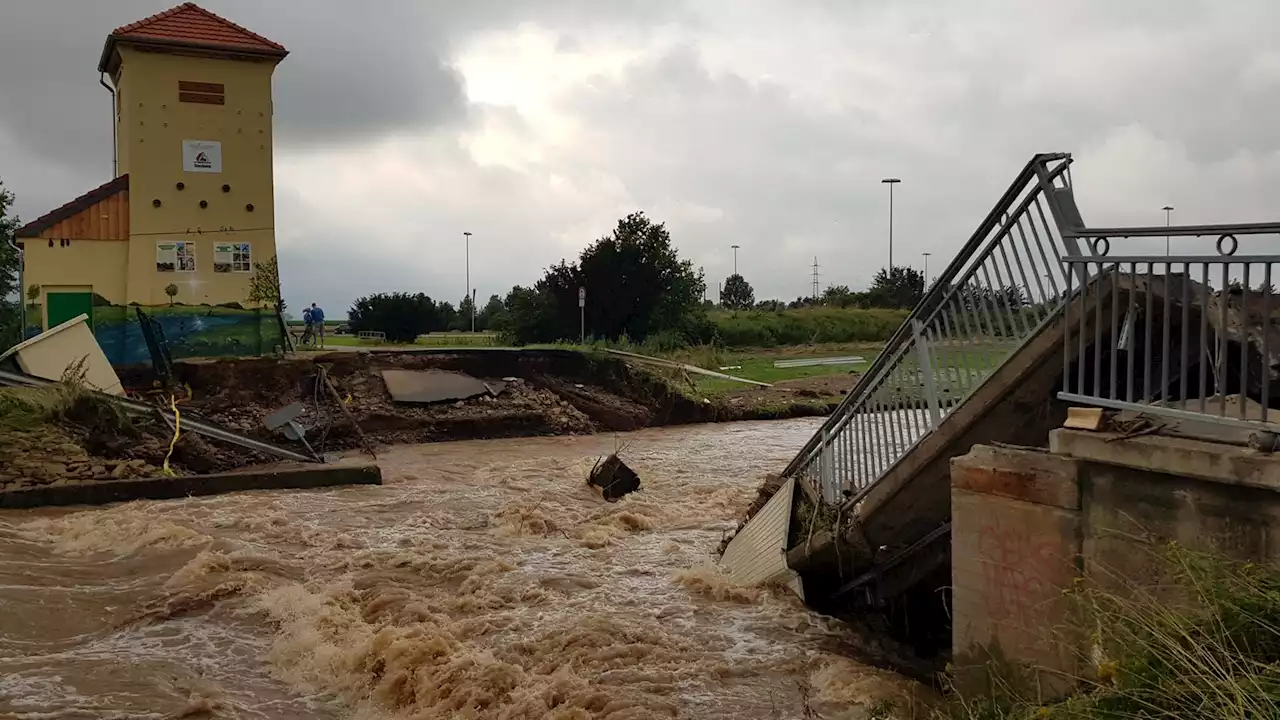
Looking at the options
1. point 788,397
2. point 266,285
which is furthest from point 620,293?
point 266,285

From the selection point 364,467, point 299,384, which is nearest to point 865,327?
point 299,384

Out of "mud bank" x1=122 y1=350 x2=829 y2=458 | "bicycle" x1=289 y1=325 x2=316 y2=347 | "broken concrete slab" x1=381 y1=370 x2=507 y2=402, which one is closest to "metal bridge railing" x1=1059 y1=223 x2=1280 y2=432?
"mud bank" x1=122 y1=350 x2=829 y2=458

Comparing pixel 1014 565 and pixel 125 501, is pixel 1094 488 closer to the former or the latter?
pixel 1014 565

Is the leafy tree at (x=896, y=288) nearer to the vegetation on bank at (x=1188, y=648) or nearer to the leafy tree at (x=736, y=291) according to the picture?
the leafy tree at (x=736, y=291)

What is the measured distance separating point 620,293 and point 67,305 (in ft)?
71.7

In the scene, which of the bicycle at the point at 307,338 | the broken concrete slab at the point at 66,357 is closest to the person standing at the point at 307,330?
the bicycle at the point at 307,338

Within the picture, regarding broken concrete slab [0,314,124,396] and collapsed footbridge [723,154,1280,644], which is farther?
broken concrete slab [0,314,124,396]

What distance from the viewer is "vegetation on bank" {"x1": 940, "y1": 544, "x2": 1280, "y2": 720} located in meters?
3.50

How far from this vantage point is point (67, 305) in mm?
23234

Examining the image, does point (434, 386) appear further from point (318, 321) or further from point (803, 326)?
point (803, 326)

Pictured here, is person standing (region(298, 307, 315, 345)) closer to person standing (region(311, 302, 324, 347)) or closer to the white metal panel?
person standing (region(311, 302, 324, 347))

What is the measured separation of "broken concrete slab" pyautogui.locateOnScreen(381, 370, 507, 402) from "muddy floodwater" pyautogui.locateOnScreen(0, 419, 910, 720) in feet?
28.1

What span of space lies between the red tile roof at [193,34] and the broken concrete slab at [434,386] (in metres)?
9.22

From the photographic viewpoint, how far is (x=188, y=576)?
1023 centimetres
